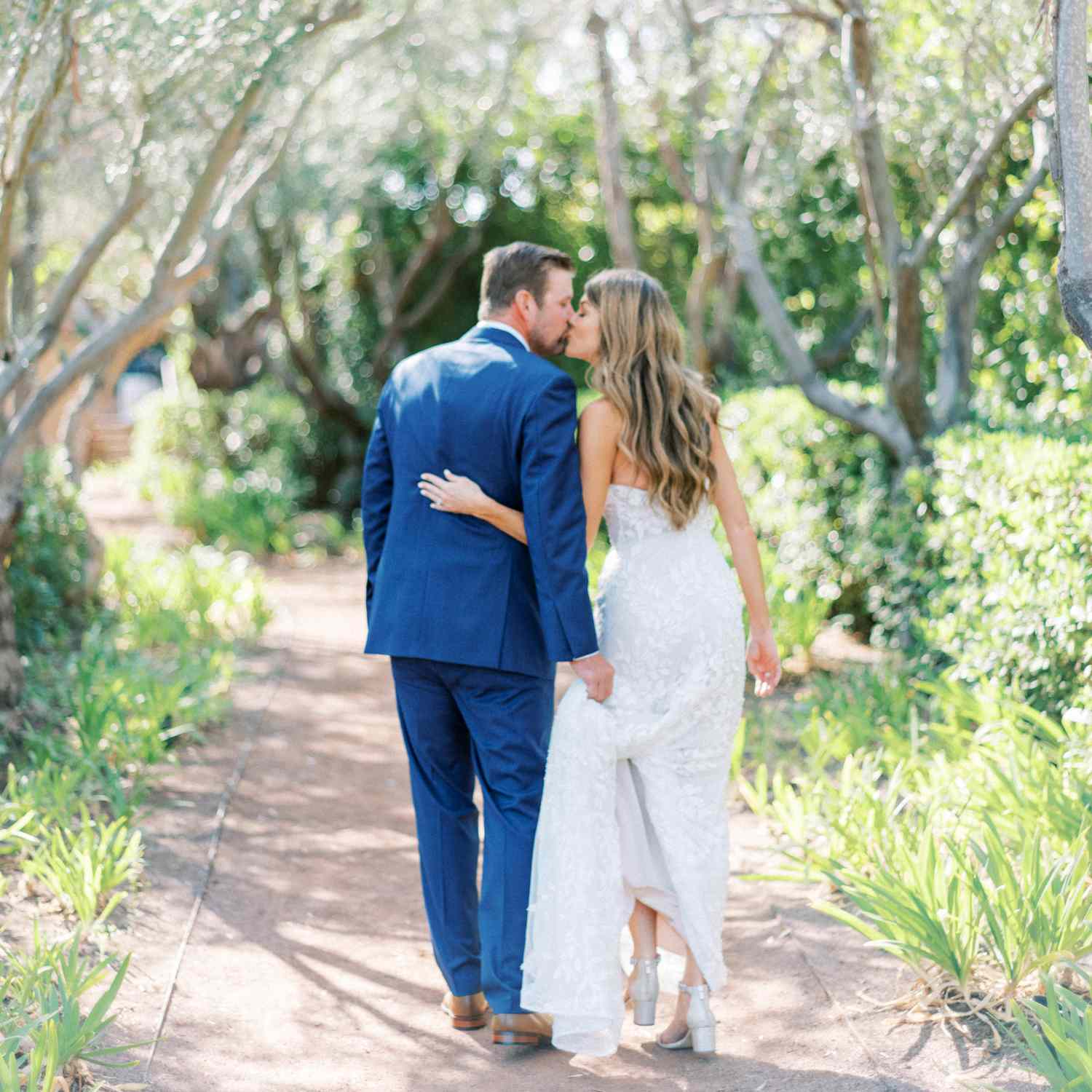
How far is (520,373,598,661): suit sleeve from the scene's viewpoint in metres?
3.32

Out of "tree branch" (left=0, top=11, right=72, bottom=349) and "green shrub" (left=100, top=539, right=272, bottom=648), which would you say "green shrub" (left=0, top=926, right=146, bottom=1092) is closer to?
"tree branch" (left=0, top=11, right=72, bottom=349)

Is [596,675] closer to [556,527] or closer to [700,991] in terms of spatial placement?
[556,527]

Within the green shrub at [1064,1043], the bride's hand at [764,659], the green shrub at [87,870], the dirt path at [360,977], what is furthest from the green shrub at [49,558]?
the green shrub at [1064,1043]

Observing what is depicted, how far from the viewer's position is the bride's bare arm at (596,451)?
346 cm

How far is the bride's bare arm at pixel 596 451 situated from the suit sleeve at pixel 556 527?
117 millimetres

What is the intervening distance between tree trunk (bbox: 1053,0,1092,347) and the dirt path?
6.25 feet

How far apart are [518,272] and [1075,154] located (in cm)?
145

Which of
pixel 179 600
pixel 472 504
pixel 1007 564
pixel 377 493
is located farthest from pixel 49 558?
pixel 1007 564

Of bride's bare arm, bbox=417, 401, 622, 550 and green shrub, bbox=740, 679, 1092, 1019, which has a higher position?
bride's bare arm, bbox=417, 401, 622, 550

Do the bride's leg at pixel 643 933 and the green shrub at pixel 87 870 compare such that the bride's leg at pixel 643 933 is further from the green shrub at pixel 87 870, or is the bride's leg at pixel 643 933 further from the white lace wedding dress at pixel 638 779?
the green shrub at pixel 87 870

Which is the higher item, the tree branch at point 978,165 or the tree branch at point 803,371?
the tree branch at point 978,165

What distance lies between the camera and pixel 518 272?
360 centimetres

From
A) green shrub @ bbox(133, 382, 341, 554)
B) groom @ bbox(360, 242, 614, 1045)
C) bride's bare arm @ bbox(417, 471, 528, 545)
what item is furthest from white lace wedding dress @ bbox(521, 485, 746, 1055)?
green shrub @ bbox(133, 382, 341, 554)

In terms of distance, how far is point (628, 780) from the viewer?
3533 mm
